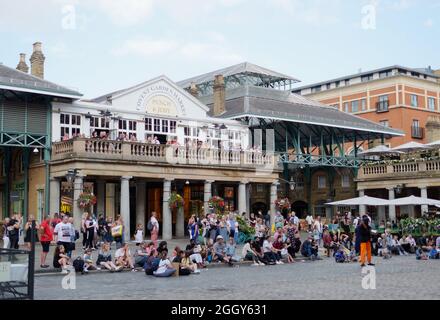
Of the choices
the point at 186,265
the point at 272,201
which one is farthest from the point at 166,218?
the point at 186,265

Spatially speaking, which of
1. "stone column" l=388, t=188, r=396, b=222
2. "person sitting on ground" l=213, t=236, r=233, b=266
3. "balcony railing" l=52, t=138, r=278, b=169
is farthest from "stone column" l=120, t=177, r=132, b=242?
"stone column" l=388, t=188, r=396, b=222

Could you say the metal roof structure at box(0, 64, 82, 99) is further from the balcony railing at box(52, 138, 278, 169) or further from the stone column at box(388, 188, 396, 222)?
the stone column at box(388, 188, 396, 222)

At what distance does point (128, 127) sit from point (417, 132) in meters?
39.2

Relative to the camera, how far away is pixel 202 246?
24.0 meters

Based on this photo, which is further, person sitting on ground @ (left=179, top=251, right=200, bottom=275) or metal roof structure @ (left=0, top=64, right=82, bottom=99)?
metal roof structure @ (left=0, top=64, right=82, bottom=99)

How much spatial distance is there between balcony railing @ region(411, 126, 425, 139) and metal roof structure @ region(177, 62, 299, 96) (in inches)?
699

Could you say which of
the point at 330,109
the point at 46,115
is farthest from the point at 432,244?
the point at 330,109

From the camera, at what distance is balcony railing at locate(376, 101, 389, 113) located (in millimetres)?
65812

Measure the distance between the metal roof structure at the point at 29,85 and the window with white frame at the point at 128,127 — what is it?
325 cm

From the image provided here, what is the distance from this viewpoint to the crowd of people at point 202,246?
19750 millimetres

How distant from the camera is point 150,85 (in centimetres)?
3684

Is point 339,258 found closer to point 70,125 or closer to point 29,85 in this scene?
point 70,125

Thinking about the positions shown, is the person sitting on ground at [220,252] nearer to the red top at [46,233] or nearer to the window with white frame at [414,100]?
the red top at [46,233]

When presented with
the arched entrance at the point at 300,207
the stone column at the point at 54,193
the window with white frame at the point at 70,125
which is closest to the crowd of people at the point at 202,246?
the stone column at the point at 54,193
